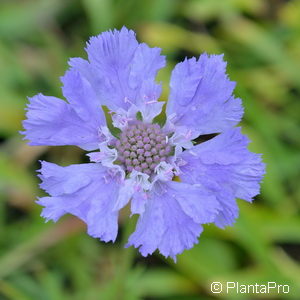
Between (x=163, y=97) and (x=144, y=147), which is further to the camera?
(x=163, y=97)

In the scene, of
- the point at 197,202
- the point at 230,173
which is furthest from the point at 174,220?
the point at 230,173

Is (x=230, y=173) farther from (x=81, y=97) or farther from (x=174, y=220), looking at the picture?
(x=81, y=97)

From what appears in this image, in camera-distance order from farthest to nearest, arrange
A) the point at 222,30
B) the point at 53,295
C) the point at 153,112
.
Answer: the point at 222,30, the point at 53,295, the point at 153,112

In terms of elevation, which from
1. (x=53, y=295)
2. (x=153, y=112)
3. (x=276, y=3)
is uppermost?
(x=276, y=3)

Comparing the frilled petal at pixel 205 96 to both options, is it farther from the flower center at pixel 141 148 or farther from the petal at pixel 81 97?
the petal at pixel 81 97

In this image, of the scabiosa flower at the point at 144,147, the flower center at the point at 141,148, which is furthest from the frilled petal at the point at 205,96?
the flower center at the point at 141,148

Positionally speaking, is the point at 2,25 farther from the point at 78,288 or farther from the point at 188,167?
the point at 188,167

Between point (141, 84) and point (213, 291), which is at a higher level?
point (141, 84)

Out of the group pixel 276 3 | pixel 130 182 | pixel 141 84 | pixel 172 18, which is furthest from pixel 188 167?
pixel 276 3
